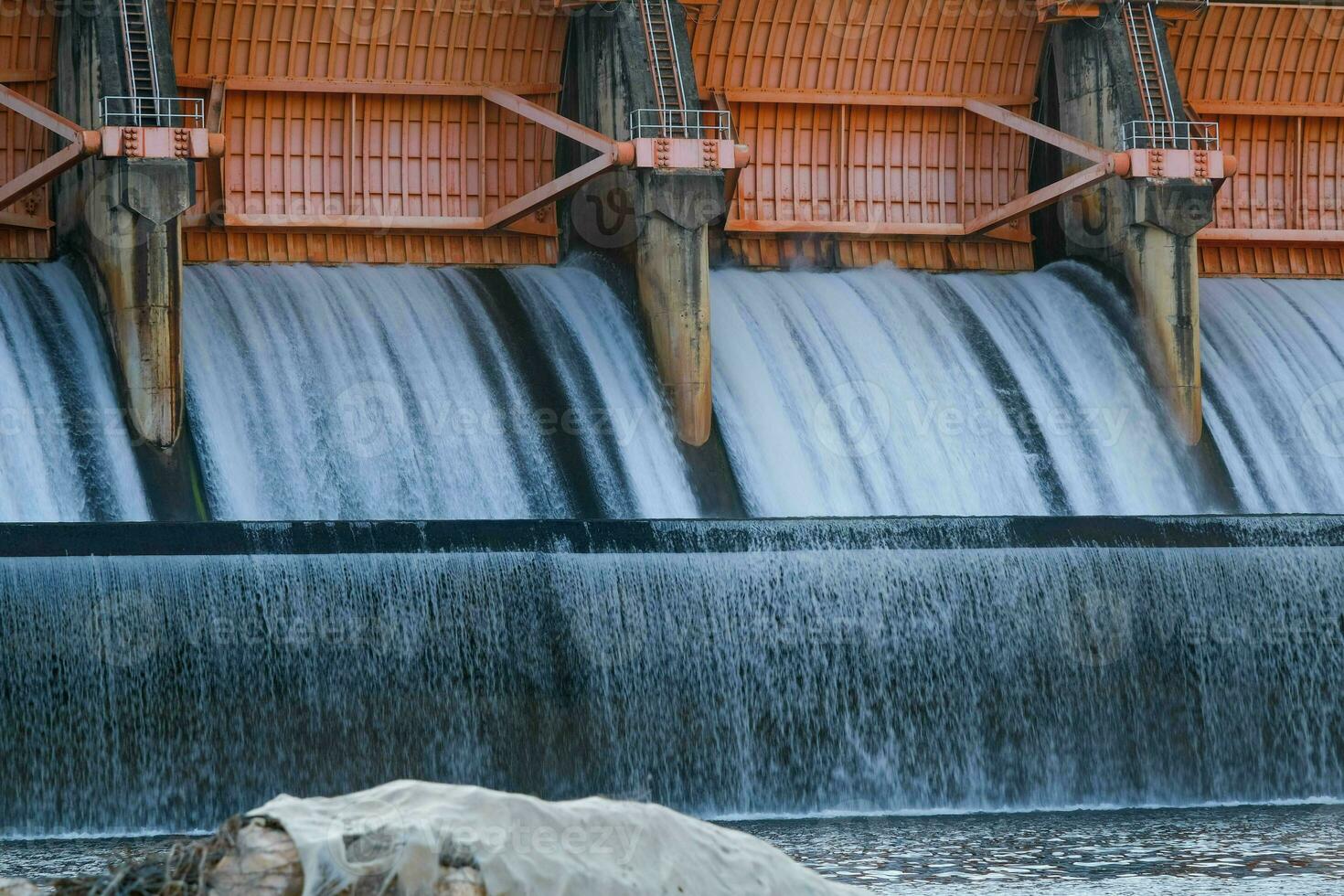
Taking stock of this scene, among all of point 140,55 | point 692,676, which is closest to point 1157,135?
point 692,676

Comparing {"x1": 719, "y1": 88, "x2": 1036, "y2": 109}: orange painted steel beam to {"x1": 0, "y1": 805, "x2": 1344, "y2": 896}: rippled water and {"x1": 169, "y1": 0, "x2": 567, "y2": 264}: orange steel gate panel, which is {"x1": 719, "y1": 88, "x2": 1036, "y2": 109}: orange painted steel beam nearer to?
{"x1": 169, "y1": 0, "x2": 567, "y2": 264}: orange steel gate panel

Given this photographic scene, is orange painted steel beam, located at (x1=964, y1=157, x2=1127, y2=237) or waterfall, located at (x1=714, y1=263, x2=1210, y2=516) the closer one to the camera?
waterfall, located at (x1=714, y1=263, x2=1210, y2=516)

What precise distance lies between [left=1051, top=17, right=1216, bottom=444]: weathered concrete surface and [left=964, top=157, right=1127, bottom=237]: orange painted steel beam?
0.43 metres

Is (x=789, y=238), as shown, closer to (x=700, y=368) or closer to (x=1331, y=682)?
(x=700, y=368)

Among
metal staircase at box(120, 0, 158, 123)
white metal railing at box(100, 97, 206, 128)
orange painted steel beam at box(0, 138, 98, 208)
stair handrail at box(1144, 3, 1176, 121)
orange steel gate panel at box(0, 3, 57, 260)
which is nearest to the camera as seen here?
orange painted steel beam at box(0, 138, 98, 208)

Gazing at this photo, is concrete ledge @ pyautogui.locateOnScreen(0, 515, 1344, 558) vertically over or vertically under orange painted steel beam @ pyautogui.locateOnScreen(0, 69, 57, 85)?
under

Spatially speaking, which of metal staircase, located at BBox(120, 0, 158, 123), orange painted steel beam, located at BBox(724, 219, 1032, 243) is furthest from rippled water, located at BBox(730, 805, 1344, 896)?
orange painted steel beam, located at BBox(724, 219, 1032, 243)

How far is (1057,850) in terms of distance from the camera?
15.1m

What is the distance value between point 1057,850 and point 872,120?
15126mm

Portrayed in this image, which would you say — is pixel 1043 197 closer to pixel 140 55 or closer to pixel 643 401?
pixel 643 401

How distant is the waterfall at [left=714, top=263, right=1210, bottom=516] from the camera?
2402 centimetres

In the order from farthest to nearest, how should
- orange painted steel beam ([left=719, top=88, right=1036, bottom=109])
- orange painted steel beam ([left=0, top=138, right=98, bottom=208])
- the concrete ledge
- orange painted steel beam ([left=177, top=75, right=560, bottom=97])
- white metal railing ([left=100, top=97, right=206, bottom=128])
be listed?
orange painted steel beam ([left=719, top=88, right=1036, bottom=109]) < orange painted steel beam ([left=177, top=75, right=560, bottom=97]) < white metal railing ([left=100, top=97, right=206, bottom=128]) < orange painted steel beam ([left=0, top=138, right=98, bottom=208]) < the concrete ledge

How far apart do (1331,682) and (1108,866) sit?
5.67 metres

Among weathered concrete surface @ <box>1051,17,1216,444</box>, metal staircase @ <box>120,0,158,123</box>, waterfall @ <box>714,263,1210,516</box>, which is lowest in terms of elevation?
waterfall @ <box>714,263,1210,516</box>
